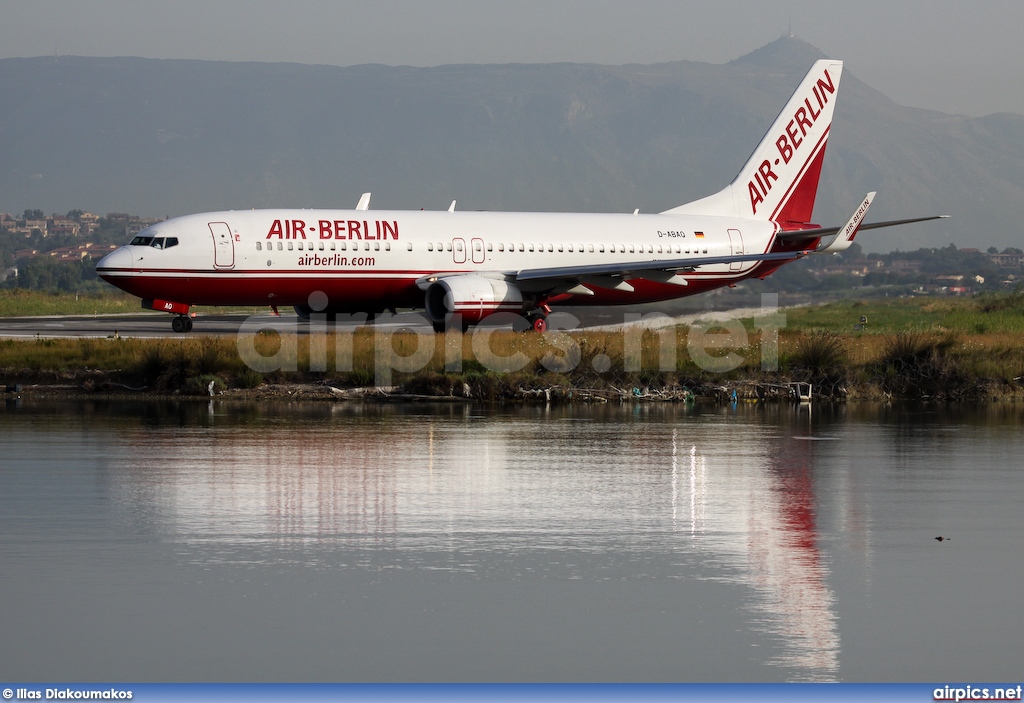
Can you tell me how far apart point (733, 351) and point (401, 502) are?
16.9 metres

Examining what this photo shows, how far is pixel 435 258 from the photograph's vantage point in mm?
40781

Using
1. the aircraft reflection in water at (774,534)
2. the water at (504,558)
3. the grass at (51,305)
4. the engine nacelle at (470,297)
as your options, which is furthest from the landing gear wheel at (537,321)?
the grass at (51,305)

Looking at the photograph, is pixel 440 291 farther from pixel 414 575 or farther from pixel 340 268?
pixel 414 575

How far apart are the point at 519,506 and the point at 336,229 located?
86.7 feet

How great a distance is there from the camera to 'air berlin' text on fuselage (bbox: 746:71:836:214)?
1970 inches

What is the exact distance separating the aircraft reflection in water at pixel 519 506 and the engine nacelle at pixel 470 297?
17562 mm

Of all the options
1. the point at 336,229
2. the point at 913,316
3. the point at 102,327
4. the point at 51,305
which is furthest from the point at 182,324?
the point at 51,305

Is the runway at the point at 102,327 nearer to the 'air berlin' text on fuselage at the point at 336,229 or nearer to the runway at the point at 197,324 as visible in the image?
the runway at the point at 197,324

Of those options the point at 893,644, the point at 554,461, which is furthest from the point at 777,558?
the point at 554,461

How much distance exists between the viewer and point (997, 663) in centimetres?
857

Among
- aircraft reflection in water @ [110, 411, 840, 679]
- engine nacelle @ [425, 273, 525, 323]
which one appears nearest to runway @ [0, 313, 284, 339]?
engine nacelle @ [425, 273, 525, 323]

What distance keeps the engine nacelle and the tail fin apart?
11026mm

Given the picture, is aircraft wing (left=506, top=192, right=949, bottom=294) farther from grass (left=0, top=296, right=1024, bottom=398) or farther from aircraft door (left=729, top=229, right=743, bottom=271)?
grass (left=0, top=296, right=1024, bottom=398)

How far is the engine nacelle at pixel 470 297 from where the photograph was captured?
125ft
